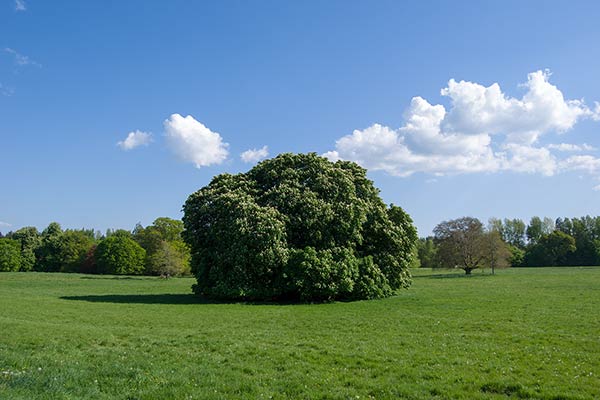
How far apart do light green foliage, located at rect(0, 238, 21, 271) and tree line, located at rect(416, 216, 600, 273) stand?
101753mm

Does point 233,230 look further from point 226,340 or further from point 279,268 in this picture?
point 226,340

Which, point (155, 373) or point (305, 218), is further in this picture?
point (305, 218)

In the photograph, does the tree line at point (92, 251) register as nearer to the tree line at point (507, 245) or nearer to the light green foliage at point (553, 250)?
the tree line at point (507, 245)

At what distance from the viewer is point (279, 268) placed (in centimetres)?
4019

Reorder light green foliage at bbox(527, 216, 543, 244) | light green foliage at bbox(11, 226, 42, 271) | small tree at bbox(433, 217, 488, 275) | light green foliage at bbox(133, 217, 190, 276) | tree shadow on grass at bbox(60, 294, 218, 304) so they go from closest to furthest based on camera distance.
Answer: tree shadow on grass at bbox(60, 294, 218, 304) → small tree at bbox(433, 217, 488, 275) → light green foliage at bbox(133, 217, 190, 276) → light green foliage at bbox(11, 226, 42, 271) → light green foliage at bbox(527, 216, 543, 244)

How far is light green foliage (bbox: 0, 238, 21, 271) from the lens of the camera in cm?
11256

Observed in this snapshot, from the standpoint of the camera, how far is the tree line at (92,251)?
10656cm

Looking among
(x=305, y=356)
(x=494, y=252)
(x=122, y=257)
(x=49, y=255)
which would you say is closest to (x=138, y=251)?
(x=122, y=257)

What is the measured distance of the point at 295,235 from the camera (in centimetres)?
4278

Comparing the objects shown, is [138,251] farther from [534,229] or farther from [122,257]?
[534,229]

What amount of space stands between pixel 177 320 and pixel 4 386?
17.0m

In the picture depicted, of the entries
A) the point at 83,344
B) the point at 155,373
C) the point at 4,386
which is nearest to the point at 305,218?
the point at 83,344

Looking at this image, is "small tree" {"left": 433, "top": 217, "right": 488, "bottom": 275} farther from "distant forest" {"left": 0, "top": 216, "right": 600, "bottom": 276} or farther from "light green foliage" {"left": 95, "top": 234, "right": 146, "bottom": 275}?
"light green foliage" {"left": 95, "top": 234, "right": 146, "bottom": 275}

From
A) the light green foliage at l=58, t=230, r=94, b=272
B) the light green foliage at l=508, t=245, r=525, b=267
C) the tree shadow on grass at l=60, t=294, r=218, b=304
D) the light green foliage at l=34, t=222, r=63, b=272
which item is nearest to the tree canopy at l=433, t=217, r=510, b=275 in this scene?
the light green foliage at l=508, t=245, r=525, b=267
